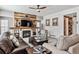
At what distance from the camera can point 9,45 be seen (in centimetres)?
185

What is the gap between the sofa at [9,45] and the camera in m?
1.84

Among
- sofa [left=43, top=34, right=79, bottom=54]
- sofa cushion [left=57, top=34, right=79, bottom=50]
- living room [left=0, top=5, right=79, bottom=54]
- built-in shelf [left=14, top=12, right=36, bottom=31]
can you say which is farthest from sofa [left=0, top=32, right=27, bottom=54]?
sofa cushion [left=57, top=34, right=79, bottom=50]

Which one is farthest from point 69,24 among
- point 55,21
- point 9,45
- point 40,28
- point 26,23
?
point 9,45

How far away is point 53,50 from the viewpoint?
190cm

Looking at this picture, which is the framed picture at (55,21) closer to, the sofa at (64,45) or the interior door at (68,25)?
the interior door at (68,25)

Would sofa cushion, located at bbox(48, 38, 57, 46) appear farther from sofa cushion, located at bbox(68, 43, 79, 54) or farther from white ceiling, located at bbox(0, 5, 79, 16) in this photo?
white ceiling, located at bbox(0, 5, 79, 16)

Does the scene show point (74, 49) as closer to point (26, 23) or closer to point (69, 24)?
point (69, 24)

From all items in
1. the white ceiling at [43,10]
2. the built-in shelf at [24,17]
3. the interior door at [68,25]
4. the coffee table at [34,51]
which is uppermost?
the white ceiling at [43,10]

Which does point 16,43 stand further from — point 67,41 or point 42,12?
point 67,41

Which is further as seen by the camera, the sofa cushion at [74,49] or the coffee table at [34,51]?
the coffee table at [34,51]

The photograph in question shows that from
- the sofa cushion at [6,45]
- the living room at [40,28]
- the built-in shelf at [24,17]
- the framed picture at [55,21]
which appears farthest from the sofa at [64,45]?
the sofa cushion at [6,45]

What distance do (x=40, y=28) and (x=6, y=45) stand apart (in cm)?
67

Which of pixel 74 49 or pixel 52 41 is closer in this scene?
pixel 74 49
